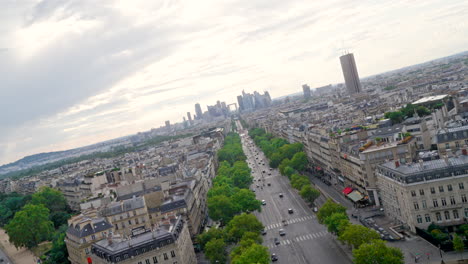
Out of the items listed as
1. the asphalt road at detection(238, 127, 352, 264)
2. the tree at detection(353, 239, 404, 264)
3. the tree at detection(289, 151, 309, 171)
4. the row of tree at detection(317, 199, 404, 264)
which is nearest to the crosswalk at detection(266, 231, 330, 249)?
the asphalt road at detection(238, 127, 352, 264)

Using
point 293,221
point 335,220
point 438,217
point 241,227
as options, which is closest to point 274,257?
point 241,227

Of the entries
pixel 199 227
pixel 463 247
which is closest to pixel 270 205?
pixel 199 227

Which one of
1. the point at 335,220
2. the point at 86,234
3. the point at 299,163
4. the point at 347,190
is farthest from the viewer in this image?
the point at 299,163

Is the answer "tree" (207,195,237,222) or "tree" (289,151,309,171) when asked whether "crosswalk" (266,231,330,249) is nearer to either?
"tree" (207,195,237,222)

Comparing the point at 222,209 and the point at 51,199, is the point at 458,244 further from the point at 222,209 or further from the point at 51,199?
the point at 51,199

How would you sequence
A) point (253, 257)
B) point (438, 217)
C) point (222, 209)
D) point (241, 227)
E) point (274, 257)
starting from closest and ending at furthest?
point (253, 257) < point (438, 217) < point (274, 257) < point (241, 227) < point (222, 209)

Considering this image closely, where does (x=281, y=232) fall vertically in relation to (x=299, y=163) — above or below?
below

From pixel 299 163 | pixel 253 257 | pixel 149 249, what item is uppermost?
pixel 149 249

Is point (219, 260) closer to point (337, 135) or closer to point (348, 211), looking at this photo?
point (348, 211)
